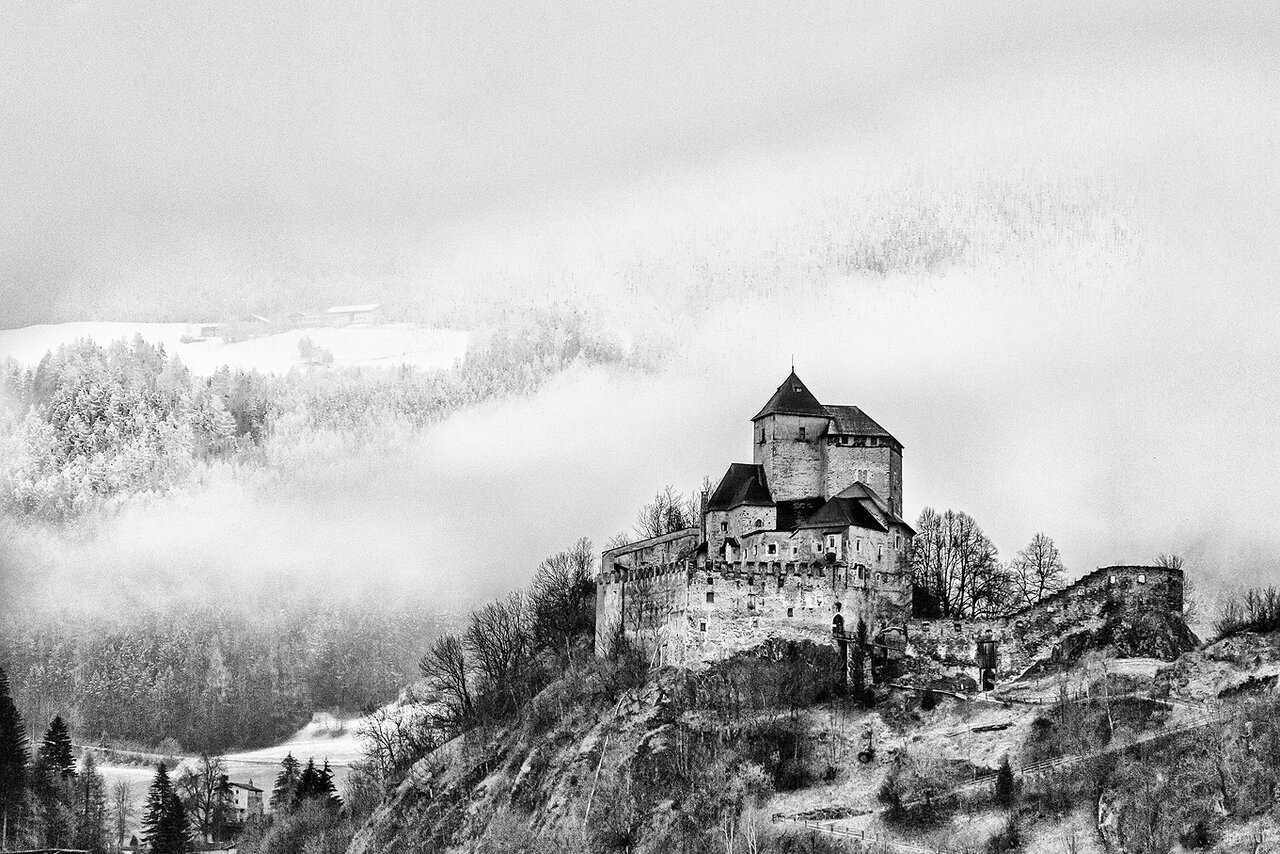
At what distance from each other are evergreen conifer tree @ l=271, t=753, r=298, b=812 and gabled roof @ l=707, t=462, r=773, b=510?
3738 centimetres

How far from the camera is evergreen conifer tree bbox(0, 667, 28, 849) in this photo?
144375 millimetres

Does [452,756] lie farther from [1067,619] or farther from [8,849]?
[8,849]

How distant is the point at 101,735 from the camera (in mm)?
177000

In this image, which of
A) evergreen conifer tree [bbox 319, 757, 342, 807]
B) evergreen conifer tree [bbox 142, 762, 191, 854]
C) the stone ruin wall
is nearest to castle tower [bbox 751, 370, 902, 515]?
the stone ruin wall

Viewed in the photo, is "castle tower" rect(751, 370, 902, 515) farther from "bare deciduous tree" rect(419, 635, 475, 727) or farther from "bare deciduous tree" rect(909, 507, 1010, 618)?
"bare deciduous tree" rect(419, 635, 475, 727)

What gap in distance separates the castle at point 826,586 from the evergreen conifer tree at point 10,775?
53.4 metres

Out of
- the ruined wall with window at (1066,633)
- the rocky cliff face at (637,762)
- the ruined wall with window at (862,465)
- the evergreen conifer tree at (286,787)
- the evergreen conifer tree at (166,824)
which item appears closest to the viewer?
the rocky cliff face at (637,762)

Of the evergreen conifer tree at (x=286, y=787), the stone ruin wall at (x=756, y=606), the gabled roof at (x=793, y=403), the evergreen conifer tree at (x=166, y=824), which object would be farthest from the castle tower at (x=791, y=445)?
the evergreen conifer tree at (x=166, y=824)

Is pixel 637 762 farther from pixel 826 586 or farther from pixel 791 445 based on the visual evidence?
pixel 791 445

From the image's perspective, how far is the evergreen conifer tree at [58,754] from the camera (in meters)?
153

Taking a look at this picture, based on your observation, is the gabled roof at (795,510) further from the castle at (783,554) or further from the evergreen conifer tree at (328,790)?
the evergreen conifer tree at (328,790)

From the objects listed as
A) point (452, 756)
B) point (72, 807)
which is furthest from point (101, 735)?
point (452, 756)

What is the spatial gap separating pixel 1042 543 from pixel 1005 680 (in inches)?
757

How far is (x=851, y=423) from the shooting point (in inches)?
4424
